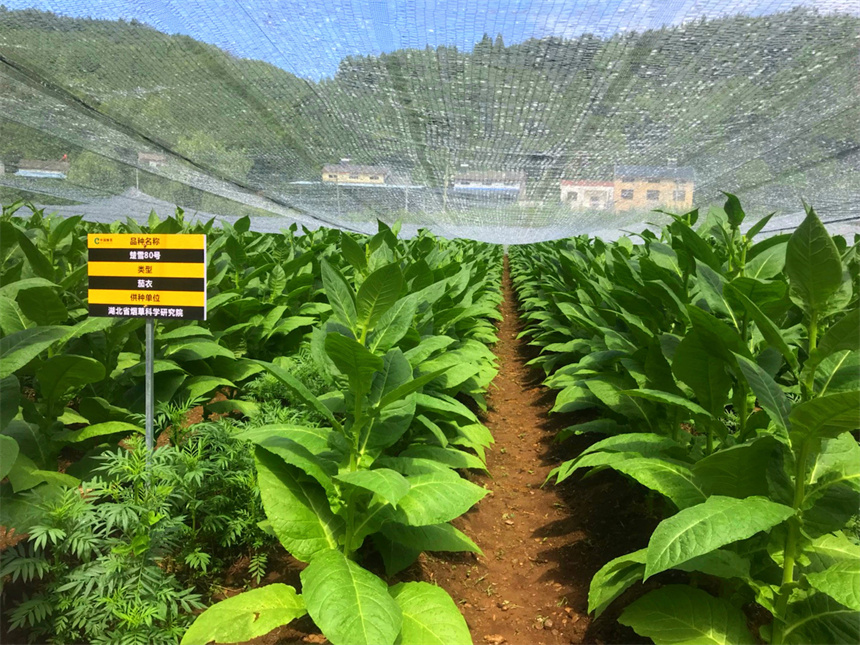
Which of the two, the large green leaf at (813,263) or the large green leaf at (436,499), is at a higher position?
the large green leaf at (813,263)

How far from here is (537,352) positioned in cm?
904

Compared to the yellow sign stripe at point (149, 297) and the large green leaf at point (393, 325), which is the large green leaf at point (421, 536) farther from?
the yellow sign stripe at point (149, 297)

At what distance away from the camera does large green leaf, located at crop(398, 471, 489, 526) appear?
209 centimetres

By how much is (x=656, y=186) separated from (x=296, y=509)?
1075 centimetres

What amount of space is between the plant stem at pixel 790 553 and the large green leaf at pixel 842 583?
151 mm

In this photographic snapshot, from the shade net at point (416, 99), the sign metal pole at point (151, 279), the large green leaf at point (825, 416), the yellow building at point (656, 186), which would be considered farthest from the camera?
the yellow building at point (656, 186)

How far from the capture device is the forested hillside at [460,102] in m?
5.75

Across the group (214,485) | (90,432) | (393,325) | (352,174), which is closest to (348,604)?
(214,485)

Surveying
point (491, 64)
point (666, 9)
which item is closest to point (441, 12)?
point (491, 64)

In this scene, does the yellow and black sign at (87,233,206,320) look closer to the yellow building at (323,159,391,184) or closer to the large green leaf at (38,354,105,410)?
the large green leaf at (38,354,105,410)

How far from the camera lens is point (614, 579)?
7.99ft

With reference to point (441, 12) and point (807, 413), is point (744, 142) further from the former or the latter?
point (807, 413)

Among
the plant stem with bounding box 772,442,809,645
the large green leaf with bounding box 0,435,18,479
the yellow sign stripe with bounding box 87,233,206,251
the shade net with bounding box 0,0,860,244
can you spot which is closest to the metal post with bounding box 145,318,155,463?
the yellow sign stripe with bounding box 87,233,206,251

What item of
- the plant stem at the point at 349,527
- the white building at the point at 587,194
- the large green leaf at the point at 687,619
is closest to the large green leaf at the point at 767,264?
the large green leaf at the point at 687,619
